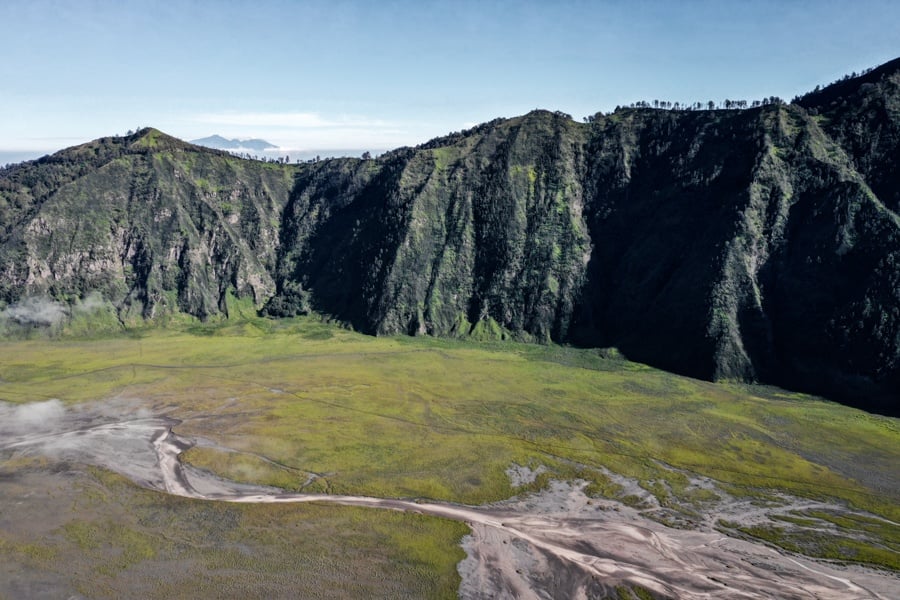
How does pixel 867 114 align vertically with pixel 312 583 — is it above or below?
above

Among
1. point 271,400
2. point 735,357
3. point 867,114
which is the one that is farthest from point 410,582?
point 867,114

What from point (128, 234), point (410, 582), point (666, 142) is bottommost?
point (410, 582)

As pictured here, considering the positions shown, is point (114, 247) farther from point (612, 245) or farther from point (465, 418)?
point (612, 245)

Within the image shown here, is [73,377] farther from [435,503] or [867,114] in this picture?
[867,114]

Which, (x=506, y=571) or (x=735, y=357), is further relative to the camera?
(x=735, y=357)

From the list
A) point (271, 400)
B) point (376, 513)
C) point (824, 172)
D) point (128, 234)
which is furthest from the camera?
point (128, 234)

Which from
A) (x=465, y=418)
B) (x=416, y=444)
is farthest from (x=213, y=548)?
(x=465, y=418)

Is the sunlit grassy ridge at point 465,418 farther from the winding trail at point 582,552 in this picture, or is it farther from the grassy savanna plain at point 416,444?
the winding trail at point 582,552

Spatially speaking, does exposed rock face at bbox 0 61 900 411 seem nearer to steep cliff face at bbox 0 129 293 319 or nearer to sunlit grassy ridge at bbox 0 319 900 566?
steep cliff face at bbox 0 129 293 319
